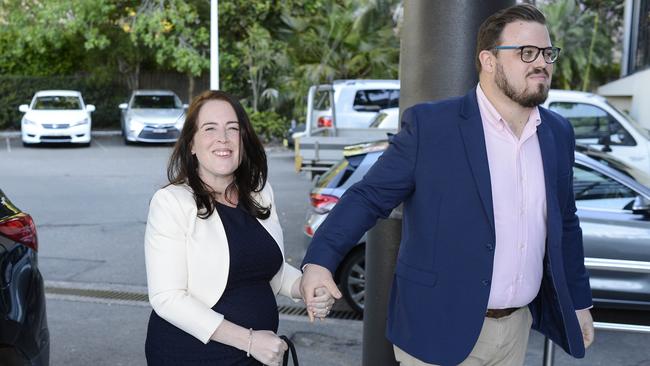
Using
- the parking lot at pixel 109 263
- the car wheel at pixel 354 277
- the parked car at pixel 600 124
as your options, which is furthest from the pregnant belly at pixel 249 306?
the parked car at pixel 600 124

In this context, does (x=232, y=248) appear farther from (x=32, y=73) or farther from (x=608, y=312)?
(x=32, y=73)

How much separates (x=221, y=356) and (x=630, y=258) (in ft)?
14.8

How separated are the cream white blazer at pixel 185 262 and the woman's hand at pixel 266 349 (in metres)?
0.14

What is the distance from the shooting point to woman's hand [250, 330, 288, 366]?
8.04ft

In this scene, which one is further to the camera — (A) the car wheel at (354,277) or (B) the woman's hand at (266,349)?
(A) the car wheel at (354,277)

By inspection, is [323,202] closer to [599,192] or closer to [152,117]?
[599,192]

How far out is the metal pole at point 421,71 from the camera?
11.3 ft

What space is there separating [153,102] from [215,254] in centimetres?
2216

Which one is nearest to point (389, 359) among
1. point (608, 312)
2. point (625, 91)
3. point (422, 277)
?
point (422, 277)

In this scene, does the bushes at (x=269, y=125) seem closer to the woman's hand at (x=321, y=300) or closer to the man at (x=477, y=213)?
the man at (x=477, y=213)

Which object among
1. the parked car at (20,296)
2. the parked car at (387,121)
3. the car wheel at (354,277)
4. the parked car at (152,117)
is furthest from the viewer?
the parked car at (152,117)

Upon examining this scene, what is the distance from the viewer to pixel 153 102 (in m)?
23.9

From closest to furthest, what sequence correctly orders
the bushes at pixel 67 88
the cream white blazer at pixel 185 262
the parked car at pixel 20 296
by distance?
the cream white blazer at pixel 185 262 → the parked car at pixel 20 296 → the bushes at pixel 67 88

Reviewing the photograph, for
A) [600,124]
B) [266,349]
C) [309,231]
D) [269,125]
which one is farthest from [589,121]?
[269,125]
